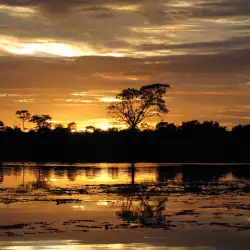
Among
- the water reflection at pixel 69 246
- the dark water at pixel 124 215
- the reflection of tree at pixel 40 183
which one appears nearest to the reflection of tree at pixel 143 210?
the dark water at pixel 124 215

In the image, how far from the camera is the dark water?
18047 mm

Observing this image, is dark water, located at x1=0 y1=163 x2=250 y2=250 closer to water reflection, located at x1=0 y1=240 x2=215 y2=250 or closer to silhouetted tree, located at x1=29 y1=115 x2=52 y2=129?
water reflection, located at x1=0 y1=240 x2=215 y2=250

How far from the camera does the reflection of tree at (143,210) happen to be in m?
22.0

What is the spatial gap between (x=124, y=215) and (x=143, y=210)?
76.4 inches

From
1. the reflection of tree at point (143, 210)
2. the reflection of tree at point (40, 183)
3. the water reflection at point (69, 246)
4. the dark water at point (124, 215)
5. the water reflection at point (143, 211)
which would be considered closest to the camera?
the water reflection at point (69, 246)

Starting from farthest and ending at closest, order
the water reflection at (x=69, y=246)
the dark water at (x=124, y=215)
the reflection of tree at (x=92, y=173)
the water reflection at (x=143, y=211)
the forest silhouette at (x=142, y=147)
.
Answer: the forest silhouette at (x=142, y=147)
the reflection of tree at (x=92, y=173)
the water reflection at (x=143, y=211)
the dark water at (x=124, y=215)
the water reflection at (x=69, y=246)

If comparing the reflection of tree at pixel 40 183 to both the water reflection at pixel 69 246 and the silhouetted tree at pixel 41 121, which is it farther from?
the silhouetted tree at pixel 41 121

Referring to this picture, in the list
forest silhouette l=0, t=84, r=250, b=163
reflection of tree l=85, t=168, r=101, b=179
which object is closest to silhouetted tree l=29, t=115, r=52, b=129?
forest silhouette l=0, t=84, r=250, b=163

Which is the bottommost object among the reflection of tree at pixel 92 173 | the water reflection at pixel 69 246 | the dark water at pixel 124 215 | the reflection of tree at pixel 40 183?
the water reflection at pixel 69 246

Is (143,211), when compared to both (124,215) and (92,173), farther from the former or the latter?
(92,173)

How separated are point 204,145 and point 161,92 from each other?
31.8 feet

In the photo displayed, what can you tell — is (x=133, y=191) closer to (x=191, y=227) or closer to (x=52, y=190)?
(x=52, y=190)

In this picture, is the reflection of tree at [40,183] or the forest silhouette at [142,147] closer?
the reflection of tree at [40,183]

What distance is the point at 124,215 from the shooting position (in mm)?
23688
